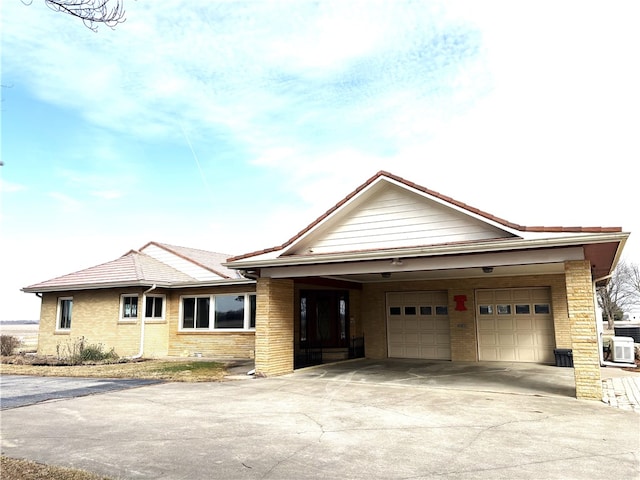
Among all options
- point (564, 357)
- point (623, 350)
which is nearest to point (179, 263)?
point (564, 357)

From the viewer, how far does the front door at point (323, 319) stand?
58.2 feet

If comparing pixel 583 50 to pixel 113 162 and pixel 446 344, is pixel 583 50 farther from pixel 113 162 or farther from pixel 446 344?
pixel 113 162

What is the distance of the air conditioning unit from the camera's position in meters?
16.0

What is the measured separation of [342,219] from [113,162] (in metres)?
9.94

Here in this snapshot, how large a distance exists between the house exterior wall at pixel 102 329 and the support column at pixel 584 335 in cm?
1574

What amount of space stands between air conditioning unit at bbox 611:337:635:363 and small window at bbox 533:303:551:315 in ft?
9.58

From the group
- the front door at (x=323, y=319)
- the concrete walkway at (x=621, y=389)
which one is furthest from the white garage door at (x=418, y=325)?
the concrete walkway at (x=621, y=389)

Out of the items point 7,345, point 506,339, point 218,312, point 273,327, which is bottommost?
point 7,345

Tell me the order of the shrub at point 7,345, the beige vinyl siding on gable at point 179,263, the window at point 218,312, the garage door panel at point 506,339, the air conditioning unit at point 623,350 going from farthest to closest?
the beige vinyl siding on gable at point 179,263 → the shrub at point 7,345 → the window at point 218,312 → the garage door panel at point 506,339 → the air conditioning unit at point 623,350

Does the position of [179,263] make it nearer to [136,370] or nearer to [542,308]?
[136,370]

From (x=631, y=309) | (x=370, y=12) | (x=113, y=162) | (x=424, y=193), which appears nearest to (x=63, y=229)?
(x=113, y=162)

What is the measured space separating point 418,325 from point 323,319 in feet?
12.1

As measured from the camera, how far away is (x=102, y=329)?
1942 centimetres

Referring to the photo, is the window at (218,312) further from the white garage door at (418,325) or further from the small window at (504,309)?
the small window at (504,309)
